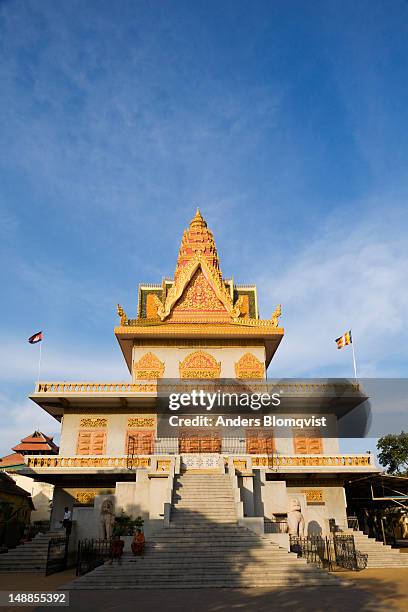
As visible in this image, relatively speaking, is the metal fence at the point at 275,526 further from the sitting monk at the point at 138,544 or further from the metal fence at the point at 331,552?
the sitting monk at the point at 138,544

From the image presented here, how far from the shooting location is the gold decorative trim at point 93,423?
25236mm

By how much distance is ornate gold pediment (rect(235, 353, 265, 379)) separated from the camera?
88.4 feet

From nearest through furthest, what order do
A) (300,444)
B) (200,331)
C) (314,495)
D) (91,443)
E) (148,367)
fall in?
(314,495), (91,443), (300,444), (200,331), (148,367)

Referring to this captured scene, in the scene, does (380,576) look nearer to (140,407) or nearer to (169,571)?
(169,571)

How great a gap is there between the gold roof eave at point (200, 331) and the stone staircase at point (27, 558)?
440 inches

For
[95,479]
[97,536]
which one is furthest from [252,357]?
[97,536]

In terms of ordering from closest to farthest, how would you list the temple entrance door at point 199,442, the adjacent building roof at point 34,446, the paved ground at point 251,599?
the paved ground at point 251,599 → the temple entrance door at point 199,442 → the adjacent building roof at point 34,446

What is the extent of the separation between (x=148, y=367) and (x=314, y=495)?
1060 cm

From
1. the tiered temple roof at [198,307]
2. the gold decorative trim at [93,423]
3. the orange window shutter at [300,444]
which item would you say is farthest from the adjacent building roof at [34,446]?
the orange window shutter at [300,444]

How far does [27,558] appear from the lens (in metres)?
18.1

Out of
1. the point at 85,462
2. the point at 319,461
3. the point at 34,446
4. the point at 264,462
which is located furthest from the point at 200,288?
the point at 34,446

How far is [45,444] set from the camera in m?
48.7

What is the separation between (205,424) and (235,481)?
23.9 ft

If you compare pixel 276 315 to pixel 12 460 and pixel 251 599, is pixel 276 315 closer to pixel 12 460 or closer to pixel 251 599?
pixel 251 599
